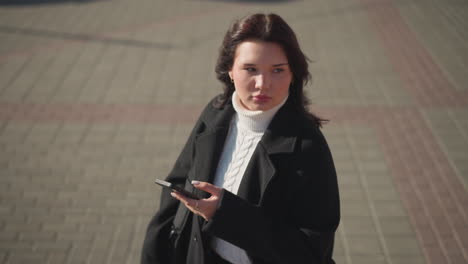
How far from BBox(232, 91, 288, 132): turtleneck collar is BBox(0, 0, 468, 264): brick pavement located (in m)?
2.13

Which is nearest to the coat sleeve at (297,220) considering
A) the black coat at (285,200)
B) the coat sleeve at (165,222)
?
the black coat at (285,200)

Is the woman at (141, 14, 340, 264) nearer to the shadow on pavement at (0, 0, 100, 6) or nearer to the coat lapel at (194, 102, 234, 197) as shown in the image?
the coat lapel at (194, 102, 234, 197)

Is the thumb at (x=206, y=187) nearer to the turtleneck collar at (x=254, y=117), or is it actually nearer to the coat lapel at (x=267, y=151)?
the coat lapel at (x=267, y=151)

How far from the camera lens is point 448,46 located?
757cm

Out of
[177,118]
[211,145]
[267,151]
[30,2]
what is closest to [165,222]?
[211,145]

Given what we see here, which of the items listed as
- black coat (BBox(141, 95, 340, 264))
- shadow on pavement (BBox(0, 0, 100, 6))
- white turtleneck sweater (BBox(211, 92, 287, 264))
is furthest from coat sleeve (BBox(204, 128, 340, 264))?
shadow on pavement (BBox(0, 0, 100, 6))

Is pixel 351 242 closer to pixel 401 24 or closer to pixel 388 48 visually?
pixel 388 48

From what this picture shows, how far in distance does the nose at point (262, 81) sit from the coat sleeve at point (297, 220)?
1.07 ft

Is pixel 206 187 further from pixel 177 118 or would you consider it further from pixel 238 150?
pixel 177 118

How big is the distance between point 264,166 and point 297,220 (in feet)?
0.95

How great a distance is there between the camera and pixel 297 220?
6.52ft

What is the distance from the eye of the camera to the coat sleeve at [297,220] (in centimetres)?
188

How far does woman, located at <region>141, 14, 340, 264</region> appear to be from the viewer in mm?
1883

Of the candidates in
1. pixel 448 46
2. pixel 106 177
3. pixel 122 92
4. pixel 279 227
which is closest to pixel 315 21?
pixel 448 46
